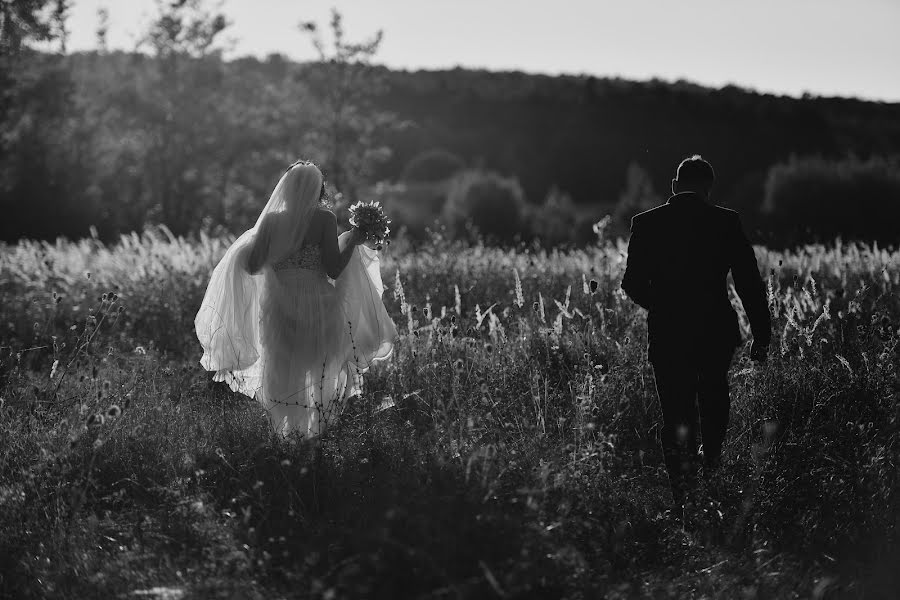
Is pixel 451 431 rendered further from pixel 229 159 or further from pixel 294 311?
pixel 229 159

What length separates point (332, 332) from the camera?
19.1 feet

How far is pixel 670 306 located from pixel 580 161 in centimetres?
6050

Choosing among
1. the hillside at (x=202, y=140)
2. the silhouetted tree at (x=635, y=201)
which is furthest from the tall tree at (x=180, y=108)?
the silhouetted tree at (x=635, y=201)

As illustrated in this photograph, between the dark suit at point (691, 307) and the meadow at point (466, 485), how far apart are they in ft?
1.11

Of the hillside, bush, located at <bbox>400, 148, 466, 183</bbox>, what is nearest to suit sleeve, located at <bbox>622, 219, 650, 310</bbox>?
the hillside

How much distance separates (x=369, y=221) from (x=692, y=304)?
218 centimetres

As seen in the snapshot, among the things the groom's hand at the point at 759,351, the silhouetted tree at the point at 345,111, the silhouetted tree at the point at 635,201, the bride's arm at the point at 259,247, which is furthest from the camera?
the silhouetted tree at the point at 635,201

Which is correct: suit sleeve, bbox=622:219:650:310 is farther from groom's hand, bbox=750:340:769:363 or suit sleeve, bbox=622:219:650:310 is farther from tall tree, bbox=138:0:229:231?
tall tree, bbox=138:0:229:231

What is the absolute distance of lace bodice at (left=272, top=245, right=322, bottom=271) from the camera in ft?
18.8

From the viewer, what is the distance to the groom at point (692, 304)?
16.2ft

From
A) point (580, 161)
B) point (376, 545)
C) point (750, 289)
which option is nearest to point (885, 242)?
point (750, 289)

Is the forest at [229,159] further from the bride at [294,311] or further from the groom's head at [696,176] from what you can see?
the groom's head at [696,176]

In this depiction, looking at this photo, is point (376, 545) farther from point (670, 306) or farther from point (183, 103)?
point (183, 103)

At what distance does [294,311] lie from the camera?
5703 millimetres
